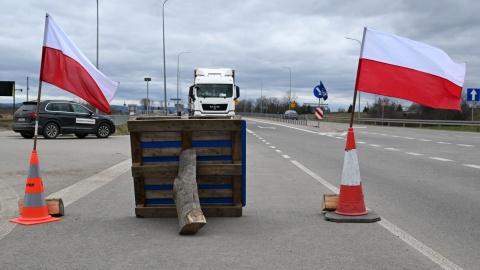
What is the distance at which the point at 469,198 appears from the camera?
9031 millimetres

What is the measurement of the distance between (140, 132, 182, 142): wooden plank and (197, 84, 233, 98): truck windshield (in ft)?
82.5

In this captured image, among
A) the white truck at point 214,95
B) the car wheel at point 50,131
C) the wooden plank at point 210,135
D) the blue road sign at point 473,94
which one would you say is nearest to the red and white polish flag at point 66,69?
the wooden plank at point 210,135

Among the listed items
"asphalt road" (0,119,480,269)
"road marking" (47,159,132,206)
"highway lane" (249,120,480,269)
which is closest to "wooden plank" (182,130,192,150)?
"asphalt road" (0,119,480,269)

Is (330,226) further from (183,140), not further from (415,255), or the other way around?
(183,140)

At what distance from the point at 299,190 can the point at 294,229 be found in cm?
327

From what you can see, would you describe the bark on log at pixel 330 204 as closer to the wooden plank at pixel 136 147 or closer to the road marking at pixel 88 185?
the wooden plank at pixel 136 147

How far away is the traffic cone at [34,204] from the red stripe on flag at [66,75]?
109 centimetres

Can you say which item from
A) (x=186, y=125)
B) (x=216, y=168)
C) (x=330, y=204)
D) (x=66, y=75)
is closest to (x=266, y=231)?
(x=216, y=168)

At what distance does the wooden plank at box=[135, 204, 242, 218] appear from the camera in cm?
723

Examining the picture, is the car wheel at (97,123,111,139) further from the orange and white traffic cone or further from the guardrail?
the guardrail

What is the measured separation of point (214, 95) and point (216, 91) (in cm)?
26

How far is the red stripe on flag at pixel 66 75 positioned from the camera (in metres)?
7.71

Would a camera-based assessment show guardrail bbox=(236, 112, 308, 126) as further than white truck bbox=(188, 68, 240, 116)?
Yes

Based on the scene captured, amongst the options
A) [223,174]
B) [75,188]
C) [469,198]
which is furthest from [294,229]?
[75,188]
